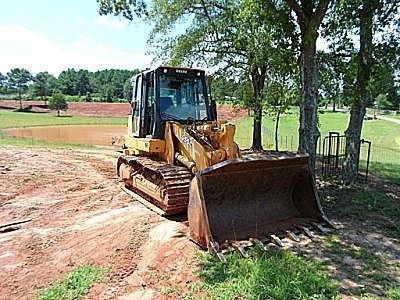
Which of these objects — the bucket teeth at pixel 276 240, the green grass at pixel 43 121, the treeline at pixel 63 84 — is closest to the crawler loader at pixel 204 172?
the bucket teeth at pixel 276 240

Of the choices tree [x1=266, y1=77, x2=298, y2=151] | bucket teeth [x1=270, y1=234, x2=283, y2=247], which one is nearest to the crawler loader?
bucket teeth [x1=270, y1=234, x2=283, y2=247]

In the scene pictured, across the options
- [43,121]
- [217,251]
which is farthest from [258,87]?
[43,121]

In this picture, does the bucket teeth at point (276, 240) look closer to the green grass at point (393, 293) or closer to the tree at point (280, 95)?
the green grass at point (393, 293)

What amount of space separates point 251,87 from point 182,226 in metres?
10.5

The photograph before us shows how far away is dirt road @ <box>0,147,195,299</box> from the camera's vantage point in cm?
500

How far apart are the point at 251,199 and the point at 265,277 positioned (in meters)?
2.02

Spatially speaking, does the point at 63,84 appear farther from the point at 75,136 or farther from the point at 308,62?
the point at 308,62

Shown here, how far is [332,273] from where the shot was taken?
16.0 ft

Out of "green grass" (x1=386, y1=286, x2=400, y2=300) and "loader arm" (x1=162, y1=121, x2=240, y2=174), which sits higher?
"loader arm" (x1=162, y1=121, x2=240, y2=174)

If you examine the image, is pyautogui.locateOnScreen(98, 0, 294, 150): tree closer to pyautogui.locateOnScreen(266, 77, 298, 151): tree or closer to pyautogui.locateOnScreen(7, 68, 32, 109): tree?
pyautogui.locateOnScreen(266, 77, 298, 151): tree

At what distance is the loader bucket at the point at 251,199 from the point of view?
5.81m

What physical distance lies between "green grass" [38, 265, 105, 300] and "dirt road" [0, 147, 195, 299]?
0.40 ft

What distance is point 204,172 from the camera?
580 centimetres

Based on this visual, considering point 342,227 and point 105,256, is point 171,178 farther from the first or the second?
point 342,227
